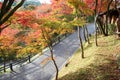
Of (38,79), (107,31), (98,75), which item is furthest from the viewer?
(107,31)

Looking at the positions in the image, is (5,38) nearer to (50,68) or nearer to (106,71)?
(50,68)

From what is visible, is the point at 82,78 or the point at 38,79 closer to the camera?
the point at 82,78

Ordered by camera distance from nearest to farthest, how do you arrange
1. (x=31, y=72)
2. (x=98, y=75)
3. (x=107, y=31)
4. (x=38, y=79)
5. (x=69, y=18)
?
(x=98, y=75) < (x=38, y=79) < (x=31, y=72) < (x=107, y=31) < (x=69, y=18)

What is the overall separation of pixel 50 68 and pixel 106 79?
1220 cm

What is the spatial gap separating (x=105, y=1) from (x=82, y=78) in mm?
15701

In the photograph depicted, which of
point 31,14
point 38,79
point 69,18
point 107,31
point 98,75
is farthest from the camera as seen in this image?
point 69,18

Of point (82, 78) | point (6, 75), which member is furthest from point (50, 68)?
point (82, 78)

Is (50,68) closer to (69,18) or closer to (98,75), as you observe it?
(98,75)

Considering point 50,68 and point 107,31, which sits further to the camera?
point 107,31

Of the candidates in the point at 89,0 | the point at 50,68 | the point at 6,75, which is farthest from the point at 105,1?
the point at 6,75

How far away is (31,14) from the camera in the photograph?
61.6 ft

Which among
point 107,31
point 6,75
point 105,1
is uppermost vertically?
point 105,1

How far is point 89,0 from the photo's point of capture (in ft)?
96.0

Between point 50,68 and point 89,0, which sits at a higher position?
point 89,0
